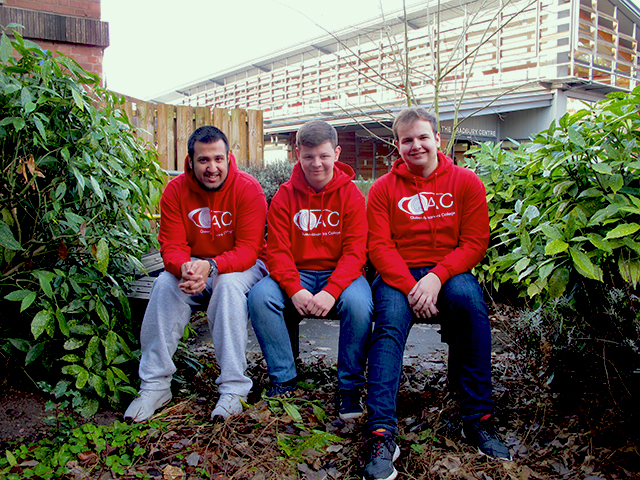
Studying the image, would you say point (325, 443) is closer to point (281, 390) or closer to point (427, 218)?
point (281, 390)

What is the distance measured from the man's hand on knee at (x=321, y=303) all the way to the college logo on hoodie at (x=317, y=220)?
1.53ft

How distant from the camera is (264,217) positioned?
300 cm

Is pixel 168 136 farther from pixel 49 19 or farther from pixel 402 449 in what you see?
pixel 402 449

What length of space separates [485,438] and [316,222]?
57.8 inches

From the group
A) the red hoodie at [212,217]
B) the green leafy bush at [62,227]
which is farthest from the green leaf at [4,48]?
the red hoodie at [212,217]

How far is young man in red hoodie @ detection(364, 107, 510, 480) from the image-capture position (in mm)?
2189

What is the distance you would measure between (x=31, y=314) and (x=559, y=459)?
2.71 metres

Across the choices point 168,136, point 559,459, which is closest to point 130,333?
point 559,459

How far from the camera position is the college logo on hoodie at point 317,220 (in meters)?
2.88

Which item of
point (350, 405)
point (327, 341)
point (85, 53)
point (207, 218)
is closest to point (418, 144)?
point (207, 218)

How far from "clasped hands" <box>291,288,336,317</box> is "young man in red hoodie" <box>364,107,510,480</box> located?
262mm

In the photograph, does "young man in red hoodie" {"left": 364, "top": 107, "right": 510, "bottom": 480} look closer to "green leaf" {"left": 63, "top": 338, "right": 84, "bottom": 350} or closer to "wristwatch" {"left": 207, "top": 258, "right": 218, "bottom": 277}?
"wristwatch" {"left": 207, "top": 258, "right": 218, "bottom": 277}

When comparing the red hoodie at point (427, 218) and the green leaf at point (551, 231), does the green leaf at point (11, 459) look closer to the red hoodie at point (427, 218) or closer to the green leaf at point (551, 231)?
the red hoodie at point (427, 218)

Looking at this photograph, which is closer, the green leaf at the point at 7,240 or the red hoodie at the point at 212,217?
the green leaf at the point at 7,240
